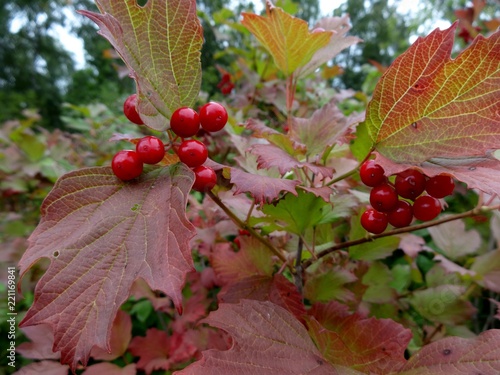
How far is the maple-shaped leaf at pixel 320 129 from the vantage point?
89cm

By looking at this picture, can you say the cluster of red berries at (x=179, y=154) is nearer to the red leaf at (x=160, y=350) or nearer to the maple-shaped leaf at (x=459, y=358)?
the maple-shaped leaf at (x=459, y=358)

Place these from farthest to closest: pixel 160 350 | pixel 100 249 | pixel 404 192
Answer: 1. pixel 160 350
2. pixel 404 192
3. pixel 100 249

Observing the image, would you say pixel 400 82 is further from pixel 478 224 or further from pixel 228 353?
pixel 478 224

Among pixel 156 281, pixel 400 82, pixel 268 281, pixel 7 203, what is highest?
pixel 400 82

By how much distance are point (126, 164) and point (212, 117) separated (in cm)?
18

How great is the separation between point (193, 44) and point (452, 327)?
3.80 ft

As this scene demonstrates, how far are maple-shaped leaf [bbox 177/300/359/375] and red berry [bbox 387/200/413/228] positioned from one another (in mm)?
282

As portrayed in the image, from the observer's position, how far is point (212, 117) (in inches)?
27.1

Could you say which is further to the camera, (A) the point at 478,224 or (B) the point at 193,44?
(A) the point at 478,224

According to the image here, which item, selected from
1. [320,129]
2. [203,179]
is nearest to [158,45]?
[203,179]

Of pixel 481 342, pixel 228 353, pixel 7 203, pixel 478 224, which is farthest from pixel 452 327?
pixel 7 203

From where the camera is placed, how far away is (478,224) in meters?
1.74

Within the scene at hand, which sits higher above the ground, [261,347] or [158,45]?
[158,45]

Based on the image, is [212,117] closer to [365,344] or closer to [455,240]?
[365,344]
